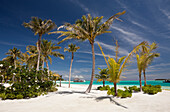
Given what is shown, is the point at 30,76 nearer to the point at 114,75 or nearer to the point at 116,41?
the point at 114,75

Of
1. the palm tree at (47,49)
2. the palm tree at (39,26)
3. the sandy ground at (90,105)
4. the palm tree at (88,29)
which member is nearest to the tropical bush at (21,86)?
the sandy ground at (90,105)

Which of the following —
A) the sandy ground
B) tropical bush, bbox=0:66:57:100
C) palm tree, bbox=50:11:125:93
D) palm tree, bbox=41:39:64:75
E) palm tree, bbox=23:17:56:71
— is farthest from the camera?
palm tree, bbox=41:39:64:75

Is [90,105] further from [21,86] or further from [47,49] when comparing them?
[47,49]

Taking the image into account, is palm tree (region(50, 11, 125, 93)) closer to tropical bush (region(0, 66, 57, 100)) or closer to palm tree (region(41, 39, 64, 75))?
tropical bush (region(0, 66, 57, 100))

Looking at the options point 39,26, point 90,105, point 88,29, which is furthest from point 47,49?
point 90,105

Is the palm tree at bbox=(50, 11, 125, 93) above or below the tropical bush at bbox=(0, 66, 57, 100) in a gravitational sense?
above

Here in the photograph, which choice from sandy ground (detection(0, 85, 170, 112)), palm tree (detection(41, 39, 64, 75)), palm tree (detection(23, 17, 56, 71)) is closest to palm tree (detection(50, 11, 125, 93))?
sandy ground (detection(0, 85, 170, 112))

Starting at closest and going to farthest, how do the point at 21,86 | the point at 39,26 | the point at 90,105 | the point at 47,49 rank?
the point at 90,105 < the point at 21,86 < the point at 39,26 < the point at 47,49

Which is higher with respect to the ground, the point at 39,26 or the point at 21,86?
the point at 39,26

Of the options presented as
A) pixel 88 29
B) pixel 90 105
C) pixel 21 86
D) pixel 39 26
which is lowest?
pixel 90 105

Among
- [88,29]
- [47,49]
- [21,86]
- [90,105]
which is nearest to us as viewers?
[90,105]

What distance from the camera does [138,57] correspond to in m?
13.7

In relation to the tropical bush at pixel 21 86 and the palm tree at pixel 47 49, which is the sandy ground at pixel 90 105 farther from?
the palm tree at pixel 47 49

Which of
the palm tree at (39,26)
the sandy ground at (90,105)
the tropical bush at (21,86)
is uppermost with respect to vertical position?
the palm tree at (39,26)
